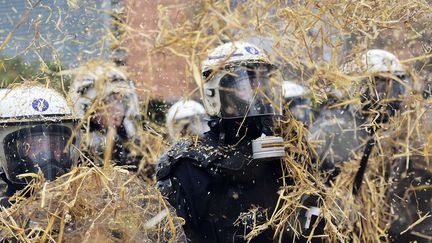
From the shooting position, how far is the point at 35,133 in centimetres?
491

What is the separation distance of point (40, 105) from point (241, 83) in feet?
3.98

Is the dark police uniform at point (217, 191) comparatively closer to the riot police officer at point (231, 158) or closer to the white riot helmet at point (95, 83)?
the riot police officer at point (231, 158)

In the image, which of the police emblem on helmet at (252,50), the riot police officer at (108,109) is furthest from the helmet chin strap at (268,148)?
the riot police officer at (108,109)

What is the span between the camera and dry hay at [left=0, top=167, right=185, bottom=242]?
3.77 meters

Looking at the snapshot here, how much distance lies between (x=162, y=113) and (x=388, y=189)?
3821 millimetres

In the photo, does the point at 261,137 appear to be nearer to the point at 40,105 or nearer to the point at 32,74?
the point at 40,105

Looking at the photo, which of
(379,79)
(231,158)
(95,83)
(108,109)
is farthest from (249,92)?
(108,109)

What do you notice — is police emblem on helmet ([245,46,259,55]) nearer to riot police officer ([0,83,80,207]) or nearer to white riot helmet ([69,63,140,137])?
white riot helmet ([69,63,140,137])

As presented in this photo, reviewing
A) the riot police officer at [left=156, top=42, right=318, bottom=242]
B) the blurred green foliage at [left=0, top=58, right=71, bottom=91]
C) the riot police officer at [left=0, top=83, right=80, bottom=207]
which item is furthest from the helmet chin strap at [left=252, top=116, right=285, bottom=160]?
the blurred green foliage at [left=0, top=58, right=71, bottom=91]

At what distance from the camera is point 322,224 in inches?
193

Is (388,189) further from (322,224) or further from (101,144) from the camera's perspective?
(101,144)

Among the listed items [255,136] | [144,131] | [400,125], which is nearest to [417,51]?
[400,125]

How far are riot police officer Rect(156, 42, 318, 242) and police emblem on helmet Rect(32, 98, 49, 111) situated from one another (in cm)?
80

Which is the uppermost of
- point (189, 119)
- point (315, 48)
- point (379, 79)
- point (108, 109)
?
point (315, 48)
